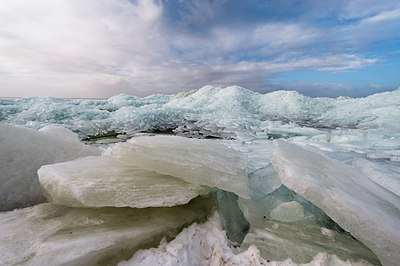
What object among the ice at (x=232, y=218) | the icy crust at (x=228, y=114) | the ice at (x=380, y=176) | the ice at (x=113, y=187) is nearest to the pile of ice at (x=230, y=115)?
the icy crust at (x=228, y=114)

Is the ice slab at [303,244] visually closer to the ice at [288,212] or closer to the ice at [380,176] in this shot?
the ice at [288,212]

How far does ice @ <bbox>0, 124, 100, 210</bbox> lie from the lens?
1973 millimetres

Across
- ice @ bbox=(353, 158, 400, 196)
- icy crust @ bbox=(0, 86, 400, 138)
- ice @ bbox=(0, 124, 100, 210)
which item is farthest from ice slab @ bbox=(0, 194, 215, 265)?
icy crust @ bbox=(0, 86, 400, 138)

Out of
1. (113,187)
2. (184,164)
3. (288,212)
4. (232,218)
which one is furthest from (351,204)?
(113,187)

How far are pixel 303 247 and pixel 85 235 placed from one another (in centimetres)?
111

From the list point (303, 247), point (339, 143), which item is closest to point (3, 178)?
point (303, 247)

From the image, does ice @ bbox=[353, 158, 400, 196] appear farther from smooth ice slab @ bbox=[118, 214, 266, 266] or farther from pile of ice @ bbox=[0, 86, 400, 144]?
pile of ice @ bbox=[0, 86, 400, 144]

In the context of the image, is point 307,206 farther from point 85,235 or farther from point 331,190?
point 85,235

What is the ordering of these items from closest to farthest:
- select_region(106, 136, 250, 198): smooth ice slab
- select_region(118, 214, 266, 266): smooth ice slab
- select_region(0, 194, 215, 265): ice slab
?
select_region(0, 194, 215, 265): ice slab
select_region(118, 214, 266, 266): smooth ice slab
select_region(106, 136, 250, 198): smooth ice slab

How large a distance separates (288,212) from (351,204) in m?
0.47

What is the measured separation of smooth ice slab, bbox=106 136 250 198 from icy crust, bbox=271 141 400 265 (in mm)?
258

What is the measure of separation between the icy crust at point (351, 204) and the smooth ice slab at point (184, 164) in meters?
0.26

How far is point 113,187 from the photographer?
159cm

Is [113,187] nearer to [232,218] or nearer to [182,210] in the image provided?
[182,210]
